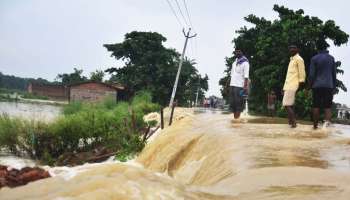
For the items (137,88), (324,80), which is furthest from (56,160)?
(137,88)

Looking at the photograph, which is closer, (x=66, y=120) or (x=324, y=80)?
(x=324, y=80)

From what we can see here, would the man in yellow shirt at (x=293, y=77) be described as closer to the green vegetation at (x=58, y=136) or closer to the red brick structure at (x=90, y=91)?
the green vegetation at (x=58, y=136)

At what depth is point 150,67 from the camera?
153 ft

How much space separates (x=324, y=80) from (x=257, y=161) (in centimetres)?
337

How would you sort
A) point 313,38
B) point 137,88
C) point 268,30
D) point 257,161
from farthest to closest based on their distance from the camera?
point 137,88, point 268,30, point 313,38, point 257,161

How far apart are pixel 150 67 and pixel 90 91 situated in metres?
6.76

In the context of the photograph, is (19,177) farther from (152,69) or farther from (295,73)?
(152,69)

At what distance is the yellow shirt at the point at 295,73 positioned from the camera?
928cm

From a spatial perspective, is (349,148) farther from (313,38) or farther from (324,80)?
(313,38)

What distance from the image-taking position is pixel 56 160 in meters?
15.0

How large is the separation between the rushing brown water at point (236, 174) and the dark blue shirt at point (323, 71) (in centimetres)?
89

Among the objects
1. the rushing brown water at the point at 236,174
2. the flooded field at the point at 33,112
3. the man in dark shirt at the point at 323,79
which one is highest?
the man in dark shirt at the point at 323,79

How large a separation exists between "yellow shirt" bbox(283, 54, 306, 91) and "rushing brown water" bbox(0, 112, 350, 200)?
920mm

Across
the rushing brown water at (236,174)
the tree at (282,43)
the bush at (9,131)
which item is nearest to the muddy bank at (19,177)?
the rushing brown water at (236,174)
